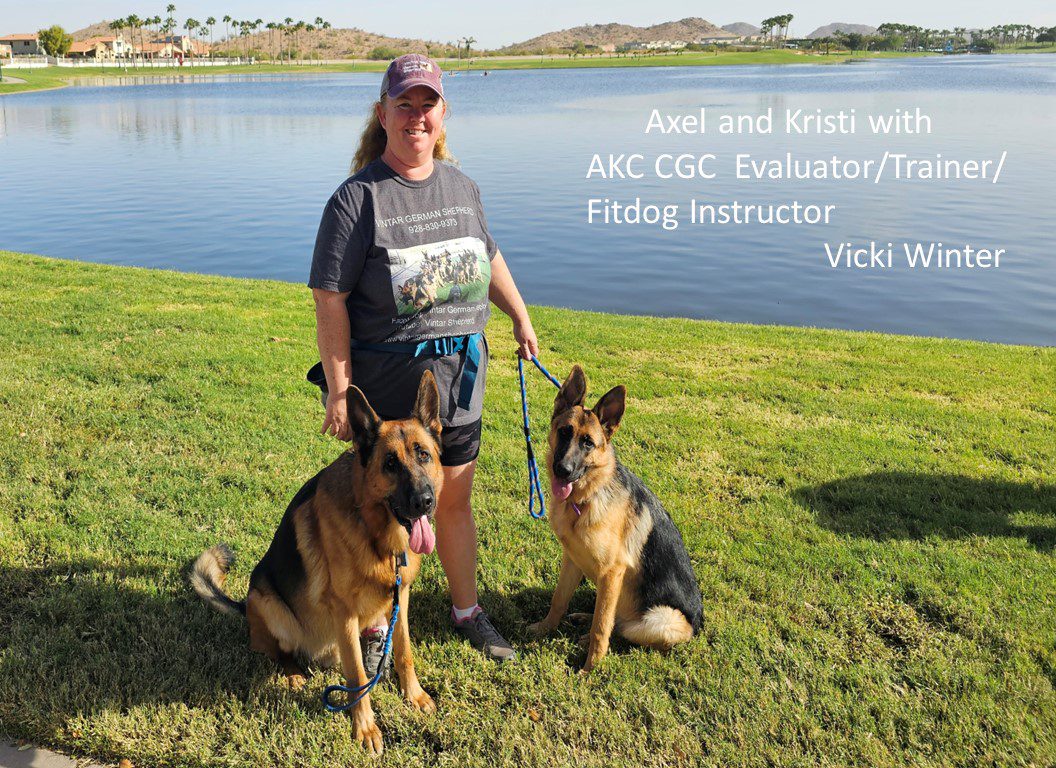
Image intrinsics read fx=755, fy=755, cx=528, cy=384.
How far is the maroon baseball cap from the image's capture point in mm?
3324

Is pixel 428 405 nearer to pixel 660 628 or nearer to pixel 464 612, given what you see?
pixel 464 612

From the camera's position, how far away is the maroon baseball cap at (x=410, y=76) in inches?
131

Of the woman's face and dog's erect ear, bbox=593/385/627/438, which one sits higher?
the woman's face

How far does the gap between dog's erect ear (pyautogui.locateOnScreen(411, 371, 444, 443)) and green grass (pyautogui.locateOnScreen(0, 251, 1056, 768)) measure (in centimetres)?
150

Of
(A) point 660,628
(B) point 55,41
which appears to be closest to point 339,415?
(A) point 660,628

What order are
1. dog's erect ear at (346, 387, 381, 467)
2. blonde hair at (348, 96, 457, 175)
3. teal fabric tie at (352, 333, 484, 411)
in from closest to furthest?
dog's erect ear at (346, 387, 381, 467), teal fabric tie at (352, 333, 484, 411), blonde hair at (348, 96, 457, 175)

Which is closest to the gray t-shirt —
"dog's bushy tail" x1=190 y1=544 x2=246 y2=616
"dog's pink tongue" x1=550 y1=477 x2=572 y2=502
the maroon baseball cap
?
the maroon baseball cap

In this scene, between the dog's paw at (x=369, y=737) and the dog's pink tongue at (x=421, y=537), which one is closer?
the dog's pink tongue at (x=421, y=537)

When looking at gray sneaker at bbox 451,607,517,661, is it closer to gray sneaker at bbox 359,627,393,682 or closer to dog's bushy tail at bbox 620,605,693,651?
gray sneaker at bbox 359,627,393,682

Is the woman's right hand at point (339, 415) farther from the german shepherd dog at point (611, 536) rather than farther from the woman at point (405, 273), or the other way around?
the german shepherd dog at point (611, 536)

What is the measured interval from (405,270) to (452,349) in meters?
0.47

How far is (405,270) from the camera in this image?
11.0 ft

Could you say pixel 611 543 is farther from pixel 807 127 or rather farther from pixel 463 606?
pixel 807 127

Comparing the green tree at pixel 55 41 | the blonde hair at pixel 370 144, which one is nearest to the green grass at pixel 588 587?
the blonde hair at pixel 370 144
